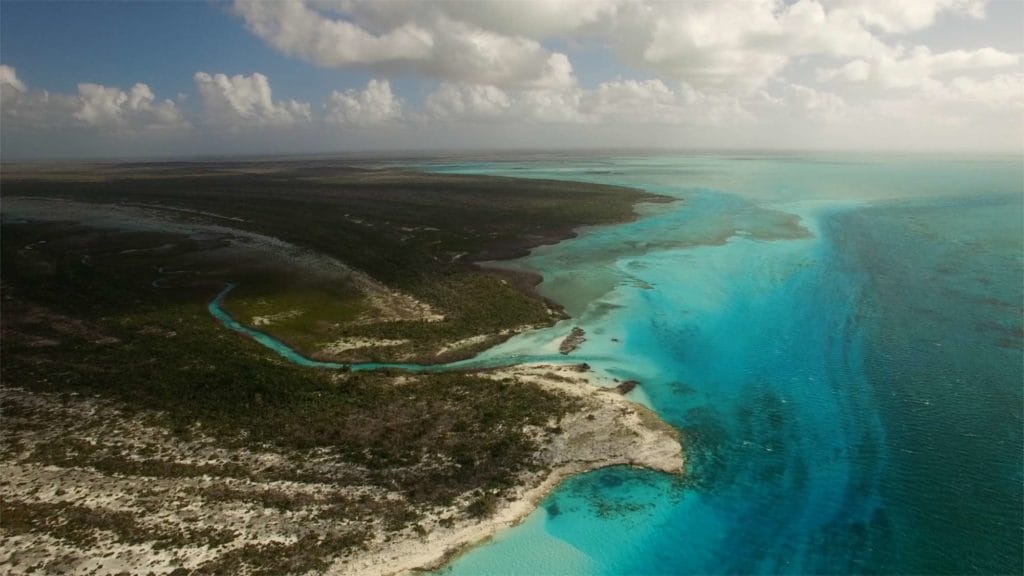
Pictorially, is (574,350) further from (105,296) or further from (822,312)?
(105,296)

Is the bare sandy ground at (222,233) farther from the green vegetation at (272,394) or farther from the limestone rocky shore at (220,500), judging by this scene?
the limestone rocky shore at (220,500)

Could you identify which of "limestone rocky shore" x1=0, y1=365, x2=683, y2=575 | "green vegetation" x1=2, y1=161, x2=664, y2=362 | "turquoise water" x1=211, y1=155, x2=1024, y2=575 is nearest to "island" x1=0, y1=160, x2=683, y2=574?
"limestone rocky shore" x1=0, y1=365, x2=683, y2=575

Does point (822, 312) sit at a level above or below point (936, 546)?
above

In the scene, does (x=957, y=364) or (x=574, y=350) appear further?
(x=574, y=350)

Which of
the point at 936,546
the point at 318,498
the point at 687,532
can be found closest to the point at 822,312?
the point at 936,546

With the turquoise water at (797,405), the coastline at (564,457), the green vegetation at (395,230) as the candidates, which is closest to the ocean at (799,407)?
the turquoise water at (797,405)

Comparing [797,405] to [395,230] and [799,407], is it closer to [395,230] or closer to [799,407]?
[799,407]

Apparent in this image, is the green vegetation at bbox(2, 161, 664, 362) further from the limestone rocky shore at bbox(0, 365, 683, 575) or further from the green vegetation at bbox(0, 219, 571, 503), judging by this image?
the limestone rocky shore at bbox(0, 365, 683, 575)
